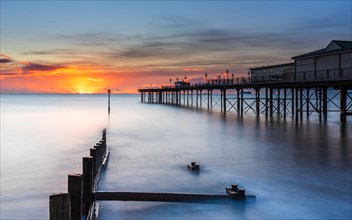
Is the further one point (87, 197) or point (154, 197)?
point (154, 197)

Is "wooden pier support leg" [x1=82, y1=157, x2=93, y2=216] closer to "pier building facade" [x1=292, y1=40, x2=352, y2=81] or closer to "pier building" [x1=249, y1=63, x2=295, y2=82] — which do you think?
"pier building facade" [x1=292, y1=40, x2=352, y2=81]

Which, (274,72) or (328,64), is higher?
(274,72)

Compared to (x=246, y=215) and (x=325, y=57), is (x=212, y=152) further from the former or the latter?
(x=325, y=57)

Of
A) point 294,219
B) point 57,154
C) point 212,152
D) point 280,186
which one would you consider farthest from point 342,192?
point 57,154

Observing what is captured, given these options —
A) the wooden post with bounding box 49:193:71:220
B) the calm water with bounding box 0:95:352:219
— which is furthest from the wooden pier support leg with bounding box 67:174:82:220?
the calm water with bounding box 0:95:352:219

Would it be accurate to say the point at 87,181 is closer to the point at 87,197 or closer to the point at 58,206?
the point at 87,197

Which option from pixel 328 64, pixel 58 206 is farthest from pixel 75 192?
pixel 328 64

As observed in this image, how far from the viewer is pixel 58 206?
4.98 m

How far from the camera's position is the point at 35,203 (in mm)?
14617

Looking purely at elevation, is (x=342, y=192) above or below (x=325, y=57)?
below

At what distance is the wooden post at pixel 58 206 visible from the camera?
195 inches

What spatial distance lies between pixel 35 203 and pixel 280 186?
9538mm

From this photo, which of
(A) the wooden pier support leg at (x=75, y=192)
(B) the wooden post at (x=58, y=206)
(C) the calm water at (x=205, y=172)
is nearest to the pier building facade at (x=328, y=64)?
(C) the calm water at (x=205, y=172)

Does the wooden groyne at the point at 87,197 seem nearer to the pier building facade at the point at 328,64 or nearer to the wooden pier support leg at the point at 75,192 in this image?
the wooden pier support leg at the point at 75,192
